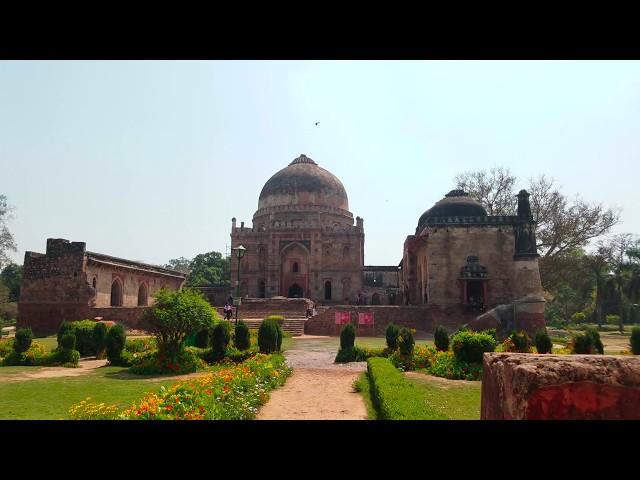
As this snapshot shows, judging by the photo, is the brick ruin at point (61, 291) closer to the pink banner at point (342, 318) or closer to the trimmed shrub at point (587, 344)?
the pink banner at point (342, 318)

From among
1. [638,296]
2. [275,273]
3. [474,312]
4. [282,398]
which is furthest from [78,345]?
[638,296]

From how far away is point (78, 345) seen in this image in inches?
620

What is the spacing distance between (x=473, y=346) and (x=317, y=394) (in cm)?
466

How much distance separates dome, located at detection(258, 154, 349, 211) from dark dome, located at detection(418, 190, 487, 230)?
13373mm

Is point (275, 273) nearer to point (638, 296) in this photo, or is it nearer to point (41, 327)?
point (41, 327)

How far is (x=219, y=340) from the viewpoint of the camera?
14.2 metres

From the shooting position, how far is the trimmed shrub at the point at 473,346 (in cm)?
1209

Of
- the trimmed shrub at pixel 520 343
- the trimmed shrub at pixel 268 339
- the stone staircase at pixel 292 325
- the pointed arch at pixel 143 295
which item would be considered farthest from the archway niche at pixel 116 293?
the trimmed shrub at pixel 520 343

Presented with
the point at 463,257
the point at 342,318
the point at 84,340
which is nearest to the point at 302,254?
the point at 342,318

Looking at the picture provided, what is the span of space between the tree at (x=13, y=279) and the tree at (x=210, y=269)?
50.1 ft

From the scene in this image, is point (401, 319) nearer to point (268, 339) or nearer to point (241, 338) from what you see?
point (268, 339)

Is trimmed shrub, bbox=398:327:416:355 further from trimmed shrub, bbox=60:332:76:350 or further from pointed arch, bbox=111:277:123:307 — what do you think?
pointed arch, bbox=111:277:123:307

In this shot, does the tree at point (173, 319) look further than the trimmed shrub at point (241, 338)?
No

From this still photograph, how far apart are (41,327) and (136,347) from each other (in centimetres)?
1133
